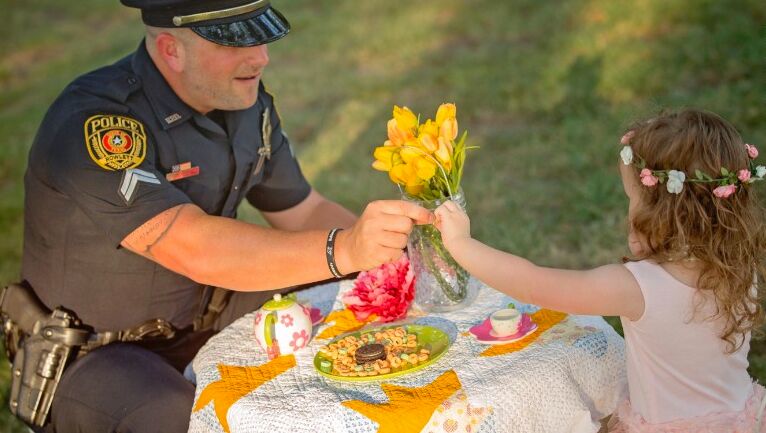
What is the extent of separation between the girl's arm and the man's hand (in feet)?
0.61

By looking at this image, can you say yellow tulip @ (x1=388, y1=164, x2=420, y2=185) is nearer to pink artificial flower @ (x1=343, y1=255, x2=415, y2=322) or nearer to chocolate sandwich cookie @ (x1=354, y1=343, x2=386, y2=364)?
pink artificial flower @ (x1=343, y1=255, x2=415, y2=322)

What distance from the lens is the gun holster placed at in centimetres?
337

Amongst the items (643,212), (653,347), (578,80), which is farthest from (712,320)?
(578,80)

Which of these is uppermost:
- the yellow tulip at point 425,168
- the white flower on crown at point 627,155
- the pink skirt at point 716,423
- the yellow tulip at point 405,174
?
the white flower on crown at point 627,155

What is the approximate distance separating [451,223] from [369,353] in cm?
46

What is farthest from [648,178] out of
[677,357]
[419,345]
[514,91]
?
[514,91]

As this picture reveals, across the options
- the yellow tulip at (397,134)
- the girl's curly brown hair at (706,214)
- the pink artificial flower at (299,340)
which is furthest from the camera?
the pink artificial flower at (299,340)

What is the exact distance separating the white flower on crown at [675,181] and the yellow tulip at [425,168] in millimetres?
686

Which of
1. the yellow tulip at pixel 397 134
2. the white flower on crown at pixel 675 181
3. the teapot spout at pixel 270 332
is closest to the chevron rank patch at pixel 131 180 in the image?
the teapot spout at pixel 270 332

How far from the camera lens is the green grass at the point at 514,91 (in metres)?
6.18

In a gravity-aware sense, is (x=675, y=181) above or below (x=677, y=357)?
above

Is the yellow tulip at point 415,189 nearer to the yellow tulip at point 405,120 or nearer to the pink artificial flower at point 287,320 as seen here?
the yellow tulip at point 405,120

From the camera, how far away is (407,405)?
2562 mm

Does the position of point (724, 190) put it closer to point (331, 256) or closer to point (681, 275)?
point (681, 275)
